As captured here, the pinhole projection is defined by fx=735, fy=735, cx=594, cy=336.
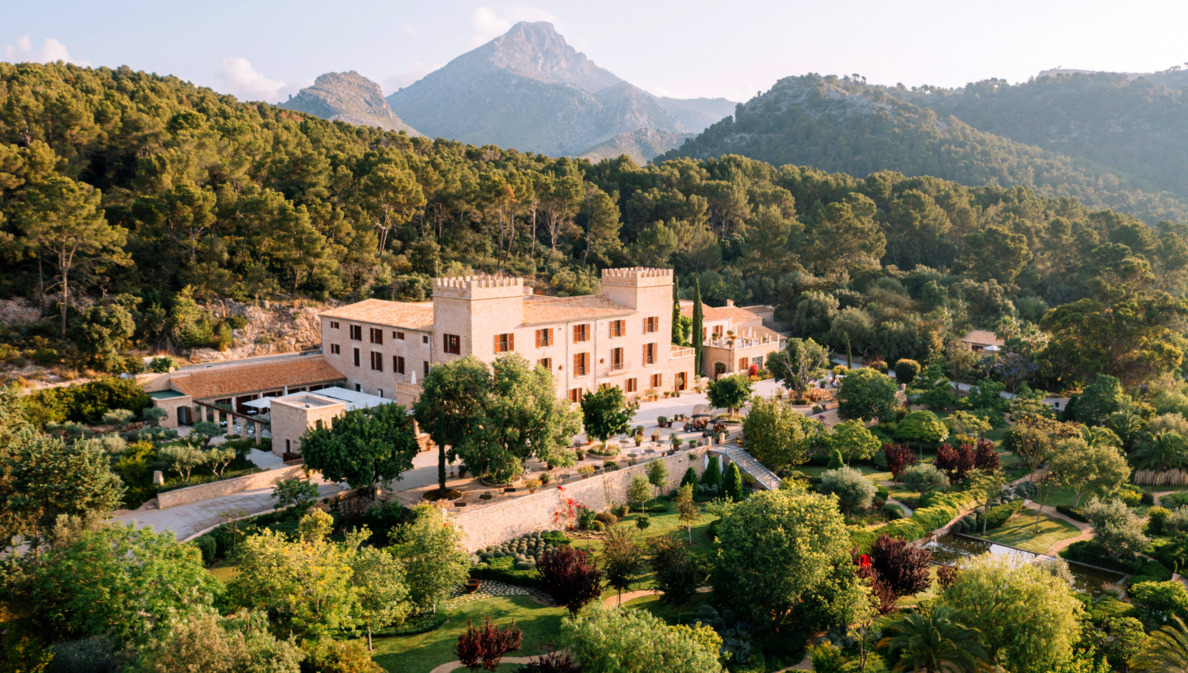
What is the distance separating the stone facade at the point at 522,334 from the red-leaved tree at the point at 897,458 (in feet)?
46.8

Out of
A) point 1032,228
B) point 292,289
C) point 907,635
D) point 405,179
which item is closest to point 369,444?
point 907,635

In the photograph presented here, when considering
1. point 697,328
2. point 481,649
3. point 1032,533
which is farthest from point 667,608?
point 697,328

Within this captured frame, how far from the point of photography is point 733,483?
3328 centimetres

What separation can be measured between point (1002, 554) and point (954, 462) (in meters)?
9.36

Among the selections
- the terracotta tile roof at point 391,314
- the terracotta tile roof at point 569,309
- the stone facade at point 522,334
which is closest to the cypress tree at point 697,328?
the stone facade at point 522,334

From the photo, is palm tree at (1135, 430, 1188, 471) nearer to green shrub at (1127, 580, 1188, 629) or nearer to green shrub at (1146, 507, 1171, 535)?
green shrub at (1146, 507, 1171, 535)

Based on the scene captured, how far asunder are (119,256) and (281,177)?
17.4 m

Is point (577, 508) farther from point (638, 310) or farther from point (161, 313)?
point (161, 313)

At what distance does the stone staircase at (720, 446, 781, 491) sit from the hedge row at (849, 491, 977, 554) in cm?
611

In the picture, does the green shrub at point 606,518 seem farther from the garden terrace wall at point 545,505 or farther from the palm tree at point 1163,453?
the palm tree at point 1163,453

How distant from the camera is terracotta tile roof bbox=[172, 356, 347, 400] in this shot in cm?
3803

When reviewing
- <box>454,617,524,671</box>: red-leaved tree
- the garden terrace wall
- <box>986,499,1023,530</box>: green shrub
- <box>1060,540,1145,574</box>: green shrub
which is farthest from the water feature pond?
<box>454,617,524,671</box>: red-leaved tree

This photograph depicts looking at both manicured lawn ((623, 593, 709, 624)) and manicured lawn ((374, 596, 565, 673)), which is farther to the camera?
manicured lawn ((623, 593, 709, 624))

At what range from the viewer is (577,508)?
30.7 meters
